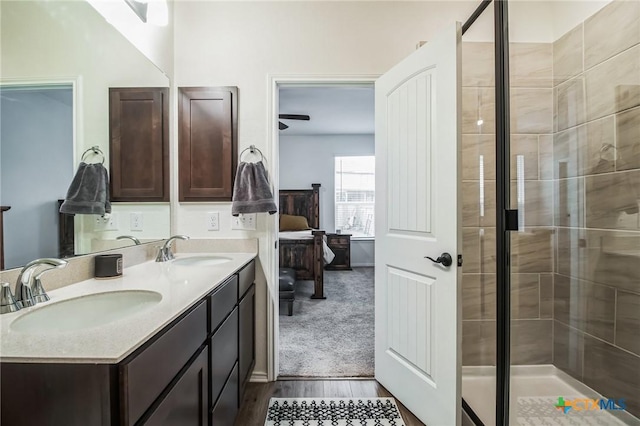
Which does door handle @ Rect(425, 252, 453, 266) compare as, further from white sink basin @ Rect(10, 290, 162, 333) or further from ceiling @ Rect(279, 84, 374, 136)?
ceiling @ Rect(279, 84, 374, 136)

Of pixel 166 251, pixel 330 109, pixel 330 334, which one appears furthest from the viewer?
pixel 330 109

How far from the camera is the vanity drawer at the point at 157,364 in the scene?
63 centimetres

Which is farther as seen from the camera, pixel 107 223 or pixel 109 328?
pixel 107 223

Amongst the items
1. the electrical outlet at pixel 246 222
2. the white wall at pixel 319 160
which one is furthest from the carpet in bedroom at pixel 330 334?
the white wall at pixel 319 160

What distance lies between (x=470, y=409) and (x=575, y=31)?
7.24 ft

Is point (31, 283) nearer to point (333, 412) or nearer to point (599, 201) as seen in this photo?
point (333, 412)

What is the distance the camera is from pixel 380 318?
1.89 metres

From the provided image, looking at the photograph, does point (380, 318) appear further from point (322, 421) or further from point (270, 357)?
point (270, 357)

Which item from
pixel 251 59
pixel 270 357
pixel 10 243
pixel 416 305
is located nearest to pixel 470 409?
pixel 416 305

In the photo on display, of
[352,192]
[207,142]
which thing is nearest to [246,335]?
[207,142]

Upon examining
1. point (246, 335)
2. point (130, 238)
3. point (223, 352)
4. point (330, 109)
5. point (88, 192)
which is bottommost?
point (246, 335)

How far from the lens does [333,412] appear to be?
165cm

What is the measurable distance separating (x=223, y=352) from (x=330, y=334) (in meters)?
1.59

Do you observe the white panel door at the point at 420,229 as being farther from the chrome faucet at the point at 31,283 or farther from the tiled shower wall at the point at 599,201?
the chrome faucet at the point at 31,283
